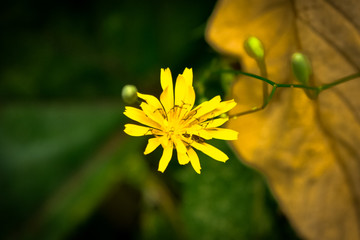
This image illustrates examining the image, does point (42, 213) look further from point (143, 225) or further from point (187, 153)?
point (187, 153)

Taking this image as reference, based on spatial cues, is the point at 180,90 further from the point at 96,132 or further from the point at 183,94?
the point at 96,132

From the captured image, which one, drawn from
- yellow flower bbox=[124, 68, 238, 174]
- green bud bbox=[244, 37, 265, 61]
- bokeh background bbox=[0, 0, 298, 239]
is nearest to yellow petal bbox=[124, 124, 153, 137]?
yellow flower bbox=[124, 68, 238, 174]

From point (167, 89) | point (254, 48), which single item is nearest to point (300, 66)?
point (254, 48)

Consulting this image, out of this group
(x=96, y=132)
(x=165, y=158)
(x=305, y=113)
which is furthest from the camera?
(x=96, y=132)

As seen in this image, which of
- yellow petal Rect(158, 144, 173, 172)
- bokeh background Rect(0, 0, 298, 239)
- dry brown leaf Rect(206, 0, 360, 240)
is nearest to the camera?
yellow petal Rect(158, 144, 173, 172)

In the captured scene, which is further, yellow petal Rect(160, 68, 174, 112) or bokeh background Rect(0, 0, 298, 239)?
bokeh background Rect(0, 0, 298, 239)

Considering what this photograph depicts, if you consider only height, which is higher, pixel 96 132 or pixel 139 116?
pixel 96 132

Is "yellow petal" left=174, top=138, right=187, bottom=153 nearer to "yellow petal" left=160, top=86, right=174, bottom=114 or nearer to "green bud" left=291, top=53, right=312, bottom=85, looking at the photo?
"yellow petal" left=160, top=86, right=174, bottom=114

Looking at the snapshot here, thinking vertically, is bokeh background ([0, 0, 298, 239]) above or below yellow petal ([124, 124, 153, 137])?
above
